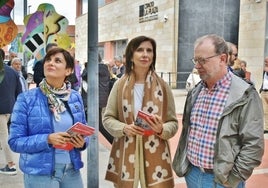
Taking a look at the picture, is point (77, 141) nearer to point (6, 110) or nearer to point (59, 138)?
point (59, 138)

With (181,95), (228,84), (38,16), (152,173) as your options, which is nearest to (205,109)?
(228,84)

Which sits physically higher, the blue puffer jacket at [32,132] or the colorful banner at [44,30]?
the colorful banner at [44,30]

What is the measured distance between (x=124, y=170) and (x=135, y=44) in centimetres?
100

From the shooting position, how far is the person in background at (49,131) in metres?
2.65

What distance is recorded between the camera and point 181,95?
59.1ft

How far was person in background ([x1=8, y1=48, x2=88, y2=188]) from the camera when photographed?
104 inches

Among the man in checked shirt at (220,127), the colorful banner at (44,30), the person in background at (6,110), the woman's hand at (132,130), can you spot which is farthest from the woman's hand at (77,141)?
the colorful banner at (44,30)

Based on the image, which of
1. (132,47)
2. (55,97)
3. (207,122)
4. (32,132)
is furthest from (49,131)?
(207,122)

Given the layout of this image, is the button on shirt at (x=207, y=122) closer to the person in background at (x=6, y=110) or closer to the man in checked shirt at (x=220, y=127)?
the man in checked shirt at (x=220, y=127)

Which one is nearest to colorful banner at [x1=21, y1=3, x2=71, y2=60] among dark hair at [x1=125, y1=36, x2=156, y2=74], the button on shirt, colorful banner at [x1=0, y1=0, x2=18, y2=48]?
dark hair at [x1=125, y1=36, x2=156, y2=74]

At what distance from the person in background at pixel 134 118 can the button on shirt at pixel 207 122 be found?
0.32 meters

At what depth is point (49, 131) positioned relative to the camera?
2.71 meters

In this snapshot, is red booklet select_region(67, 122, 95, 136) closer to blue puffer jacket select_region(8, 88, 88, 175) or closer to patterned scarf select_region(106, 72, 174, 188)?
blue puffer jacket select_region(8, 88, 88, 175)

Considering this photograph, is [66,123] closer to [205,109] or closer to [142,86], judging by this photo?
[142,86]
